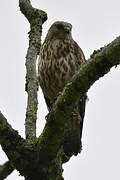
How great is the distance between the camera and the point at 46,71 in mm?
6816

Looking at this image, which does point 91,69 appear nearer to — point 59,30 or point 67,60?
point 67,60

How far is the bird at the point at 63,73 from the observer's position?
674cm

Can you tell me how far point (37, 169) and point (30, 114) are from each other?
39.9 inches

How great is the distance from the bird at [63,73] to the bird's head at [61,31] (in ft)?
0.36

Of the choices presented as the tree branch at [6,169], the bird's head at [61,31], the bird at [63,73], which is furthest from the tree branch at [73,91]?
the bird's head at [61,31]

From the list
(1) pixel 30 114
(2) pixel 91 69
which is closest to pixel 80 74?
(2) pixel 91 69

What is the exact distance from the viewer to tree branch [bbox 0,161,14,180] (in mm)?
3846

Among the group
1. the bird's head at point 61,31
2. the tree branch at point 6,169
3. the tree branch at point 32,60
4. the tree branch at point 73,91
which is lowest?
the tree branch at point 6,169

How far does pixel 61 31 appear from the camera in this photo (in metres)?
7.54

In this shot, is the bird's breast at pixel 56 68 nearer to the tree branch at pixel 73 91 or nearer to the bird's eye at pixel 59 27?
the bird's eye at pixel 59 27

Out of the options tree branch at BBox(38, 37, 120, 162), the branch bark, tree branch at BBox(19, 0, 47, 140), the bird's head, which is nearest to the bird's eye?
the bird's head

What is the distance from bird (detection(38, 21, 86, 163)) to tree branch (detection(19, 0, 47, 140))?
1080 millimetres

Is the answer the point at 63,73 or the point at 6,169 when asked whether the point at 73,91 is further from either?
the point at 63,73

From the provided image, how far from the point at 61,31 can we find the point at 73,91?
155 inches
